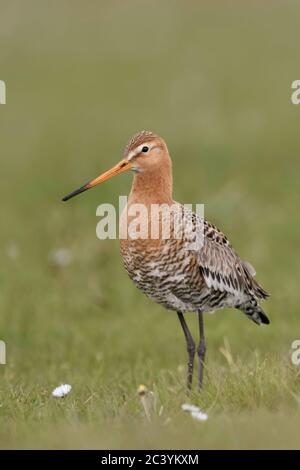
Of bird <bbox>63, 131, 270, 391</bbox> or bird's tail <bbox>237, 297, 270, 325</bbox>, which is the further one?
bird's tail <bbox>237, 297, 270, 325</bbox>

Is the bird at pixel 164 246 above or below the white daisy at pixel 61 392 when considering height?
above

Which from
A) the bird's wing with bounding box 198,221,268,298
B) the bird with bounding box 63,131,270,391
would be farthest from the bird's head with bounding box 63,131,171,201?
the bird's wing with bounding box 198,221,268,298

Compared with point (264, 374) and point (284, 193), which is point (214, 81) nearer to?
point (284, 193)

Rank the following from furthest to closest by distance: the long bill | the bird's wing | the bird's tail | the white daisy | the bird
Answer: the bird's tail → the bird's wing → the long bill → the bird → the white daisy

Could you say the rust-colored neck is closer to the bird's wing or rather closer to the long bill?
the long bill

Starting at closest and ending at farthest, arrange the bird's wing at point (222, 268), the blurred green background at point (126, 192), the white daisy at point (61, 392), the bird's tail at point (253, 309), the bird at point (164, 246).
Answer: the blurred green background at point (126, 192) → the white daisy at point (61, 392) → the bird at point (164, 246) → the bird's wing at point (222, 268) → the bird's tail at point (253, 309)

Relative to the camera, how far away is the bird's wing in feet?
27.2

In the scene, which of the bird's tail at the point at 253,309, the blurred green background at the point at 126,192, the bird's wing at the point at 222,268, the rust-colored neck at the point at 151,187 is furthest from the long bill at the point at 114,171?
the bird's tail at the point at 253,309

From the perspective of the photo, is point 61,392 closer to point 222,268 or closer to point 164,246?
point 164,246

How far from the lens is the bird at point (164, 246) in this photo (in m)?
7.95

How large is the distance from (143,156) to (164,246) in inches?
28.1

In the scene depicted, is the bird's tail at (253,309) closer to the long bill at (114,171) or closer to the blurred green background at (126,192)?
the blurred green background at (126,192)

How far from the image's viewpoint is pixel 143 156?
8188mm
